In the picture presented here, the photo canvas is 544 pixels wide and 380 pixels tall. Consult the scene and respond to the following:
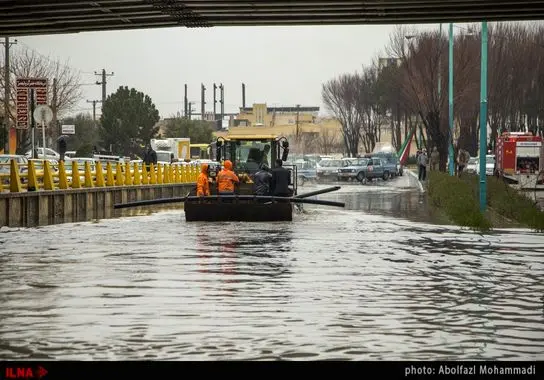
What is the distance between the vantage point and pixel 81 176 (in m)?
55.0

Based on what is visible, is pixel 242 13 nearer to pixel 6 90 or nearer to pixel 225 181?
pixel 225 181

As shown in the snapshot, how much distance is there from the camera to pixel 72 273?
66.9ft

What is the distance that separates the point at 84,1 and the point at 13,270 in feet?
35.0

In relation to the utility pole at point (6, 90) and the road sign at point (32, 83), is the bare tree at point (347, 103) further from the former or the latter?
the road sign at point (32, 83)

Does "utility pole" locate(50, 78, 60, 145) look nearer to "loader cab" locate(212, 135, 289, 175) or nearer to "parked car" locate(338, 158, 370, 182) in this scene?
"parked car" locate(338, 158, 370, 182)

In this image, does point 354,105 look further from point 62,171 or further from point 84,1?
point 84,1

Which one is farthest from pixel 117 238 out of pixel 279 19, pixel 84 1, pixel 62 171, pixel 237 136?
pixel 62 171

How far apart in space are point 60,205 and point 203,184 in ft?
25.6

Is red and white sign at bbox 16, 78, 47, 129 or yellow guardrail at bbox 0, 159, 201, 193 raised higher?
red and white sign at bbox 16, 78, 47, 129

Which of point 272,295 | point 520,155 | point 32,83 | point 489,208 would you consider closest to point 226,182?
point 32,83

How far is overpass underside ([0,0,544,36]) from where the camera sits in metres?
30.3

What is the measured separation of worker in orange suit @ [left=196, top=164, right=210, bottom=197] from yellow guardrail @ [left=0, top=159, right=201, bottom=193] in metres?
5.43

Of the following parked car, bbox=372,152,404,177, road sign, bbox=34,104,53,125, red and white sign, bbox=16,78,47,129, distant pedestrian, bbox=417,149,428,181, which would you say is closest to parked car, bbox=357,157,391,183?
parked car, bbox=372,152,404,177

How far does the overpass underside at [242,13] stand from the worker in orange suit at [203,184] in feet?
14.0
